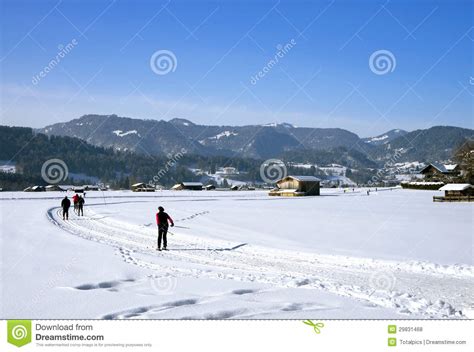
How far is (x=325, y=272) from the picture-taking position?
13.0 m

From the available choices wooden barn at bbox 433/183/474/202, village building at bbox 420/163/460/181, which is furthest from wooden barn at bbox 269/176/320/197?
wooden barn at bbox 433/183/474/202

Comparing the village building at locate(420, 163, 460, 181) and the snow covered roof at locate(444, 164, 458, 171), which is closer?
the village building at locate(420, 163, 460, 181)

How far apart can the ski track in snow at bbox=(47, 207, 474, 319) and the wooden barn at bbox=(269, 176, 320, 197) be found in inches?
2712

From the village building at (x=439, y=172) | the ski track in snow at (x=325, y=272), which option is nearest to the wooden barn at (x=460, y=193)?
the village building at (x=439, y=172)

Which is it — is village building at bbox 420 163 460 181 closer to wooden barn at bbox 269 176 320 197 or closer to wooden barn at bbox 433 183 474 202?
wooden barn at bbox 269 176 320 197

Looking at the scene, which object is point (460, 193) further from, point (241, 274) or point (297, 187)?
point (241, 274)

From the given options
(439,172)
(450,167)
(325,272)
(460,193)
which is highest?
(450,167)

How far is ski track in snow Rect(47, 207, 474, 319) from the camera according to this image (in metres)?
9.75

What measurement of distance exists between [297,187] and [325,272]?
249 ft

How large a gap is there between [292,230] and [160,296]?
15.1m

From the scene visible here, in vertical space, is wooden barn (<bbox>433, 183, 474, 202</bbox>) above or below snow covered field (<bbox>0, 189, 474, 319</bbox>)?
above

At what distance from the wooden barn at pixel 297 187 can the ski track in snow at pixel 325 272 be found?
68893mm

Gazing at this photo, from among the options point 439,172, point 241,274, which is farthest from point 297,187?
point 241,274

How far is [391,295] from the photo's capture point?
10195 mm
